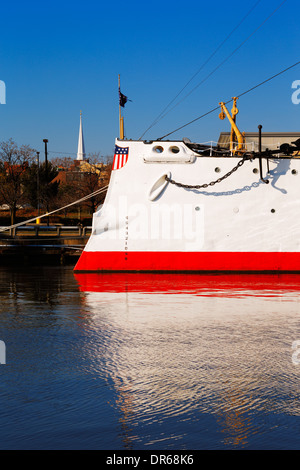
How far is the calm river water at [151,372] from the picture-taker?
6.03 meters

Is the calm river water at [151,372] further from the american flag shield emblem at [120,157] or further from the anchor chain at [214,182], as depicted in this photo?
the american flag shield emblem at [120,157]

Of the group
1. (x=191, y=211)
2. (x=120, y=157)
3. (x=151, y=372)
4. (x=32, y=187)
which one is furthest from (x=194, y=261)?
(x=32, y=187)

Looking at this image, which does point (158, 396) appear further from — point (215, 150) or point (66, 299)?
point (215, 150)

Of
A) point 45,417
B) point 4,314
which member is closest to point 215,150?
point 4,314

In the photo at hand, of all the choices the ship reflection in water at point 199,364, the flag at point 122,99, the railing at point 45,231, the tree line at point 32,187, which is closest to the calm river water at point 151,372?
the ship reflection in water at point 199,364

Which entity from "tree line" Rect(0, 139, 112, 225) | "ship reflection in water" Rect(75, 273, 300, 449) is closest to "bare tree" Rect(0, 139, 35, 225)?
"tree line" Rect(0, 139, 112, 225)

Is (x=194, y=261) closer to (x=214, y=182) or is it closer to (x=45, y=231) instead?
(x=214, y=182)

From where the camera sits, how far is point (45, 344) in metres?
10.3

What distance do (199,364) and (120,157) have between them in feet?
45.7

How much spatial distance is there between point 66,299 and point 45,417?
9852mm

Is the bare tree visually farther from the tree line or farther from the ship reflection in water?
the ship reflection in water

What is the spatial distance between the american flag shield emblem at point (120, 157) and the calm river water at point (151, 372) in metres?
6.71

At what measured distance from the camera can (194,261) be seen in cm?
2167

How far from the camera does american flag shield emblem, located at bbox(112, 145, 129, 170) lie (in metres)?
21.8
